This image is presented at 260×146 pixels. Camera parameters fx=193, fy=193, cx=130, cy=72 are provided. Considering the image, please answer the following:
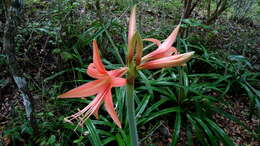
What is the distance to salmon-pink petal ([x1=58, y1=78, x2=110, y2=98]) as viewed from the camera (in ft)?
2.43

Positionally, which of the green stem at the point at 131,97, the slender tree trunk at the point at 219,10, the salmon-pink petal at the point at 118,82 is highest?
the slender tree trunk at the point at 219,10

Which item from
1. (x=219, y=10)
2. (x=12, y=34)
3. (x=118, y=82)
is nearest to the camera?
(x=118, y=82)

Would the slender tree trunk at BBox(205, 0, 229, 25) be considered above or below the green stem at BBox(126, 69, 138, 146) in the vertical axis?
above

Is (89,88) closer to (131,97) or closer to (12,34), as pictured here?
(131,97)

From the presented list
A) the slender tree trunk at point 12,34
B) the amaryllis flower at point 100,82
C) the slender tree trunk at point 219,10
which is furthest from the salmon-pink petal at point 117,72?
the slender tree trunk at point 219,10

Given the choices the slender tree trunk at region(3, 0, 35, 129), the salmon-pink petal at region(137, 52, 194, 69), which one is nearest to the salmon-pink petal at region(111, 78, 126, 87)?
the salmon-pink petal at region(137, 52, 194, 69)

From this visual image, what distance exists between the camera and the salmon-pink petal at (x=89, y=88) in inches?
29.1

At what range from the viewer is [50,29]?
305cm

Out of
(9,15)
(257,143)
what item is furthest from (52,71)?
(257,143)

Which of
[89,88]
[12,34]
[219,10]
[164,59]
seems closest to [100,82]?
[89,88]

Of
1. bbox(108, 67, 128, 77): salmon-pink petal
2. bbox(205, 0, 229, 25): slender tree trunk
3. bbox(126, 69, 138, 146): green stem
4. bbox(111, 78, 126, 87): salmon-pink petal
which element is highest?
bbox(205, 0, 229, 25): slender tree trunk

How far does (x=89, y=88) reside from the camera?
76cm

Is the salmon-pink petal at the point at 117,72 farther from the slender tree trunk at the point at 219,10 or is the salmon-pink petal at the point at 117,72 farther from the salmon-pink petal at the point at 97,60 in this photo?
the slender tree trunk at the point at 219,10

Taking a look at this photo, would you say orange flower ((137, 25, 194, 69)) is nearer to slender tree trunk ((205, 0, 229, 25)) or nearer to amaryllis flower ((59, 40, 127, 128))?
amaryllis flower ((59, 40, 127, 128))
